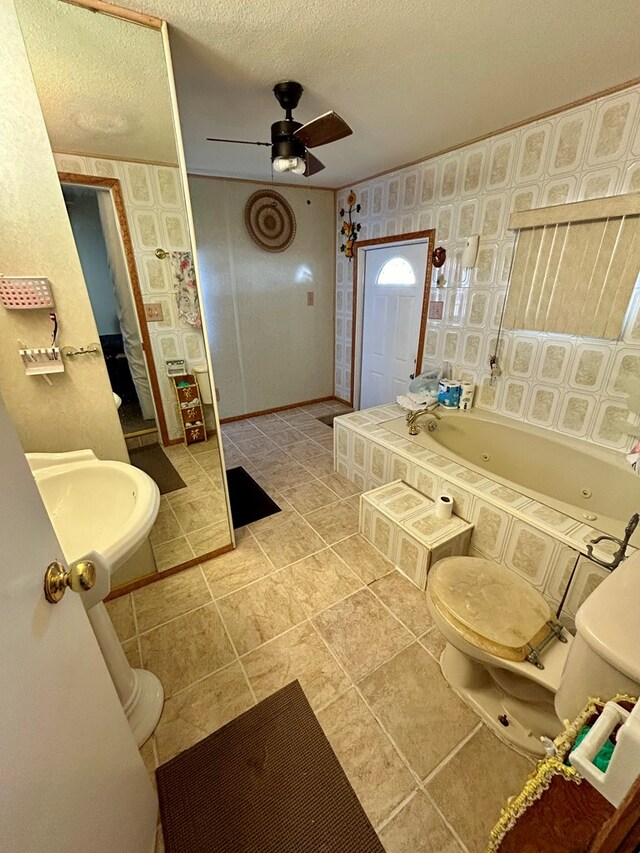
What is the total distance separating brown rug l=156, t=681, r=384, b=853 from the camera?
104cm

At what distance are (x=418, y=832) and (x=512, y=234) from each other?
300 centimetres

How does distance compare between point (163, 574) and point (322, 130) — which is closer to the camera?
point (322, 130)

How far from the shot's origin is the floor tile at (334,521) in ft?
7.43

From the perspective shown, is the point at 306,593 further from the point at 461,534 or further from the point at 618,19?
the point at 618,19

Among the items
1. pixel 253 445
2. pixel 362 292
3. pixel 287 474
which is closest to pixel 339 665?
pixel 287 474

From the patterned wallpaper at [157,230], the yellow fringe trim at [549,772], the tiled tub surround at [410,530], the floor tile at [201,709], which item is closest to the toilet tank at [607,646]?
the yellow fringe trim at [549,772]

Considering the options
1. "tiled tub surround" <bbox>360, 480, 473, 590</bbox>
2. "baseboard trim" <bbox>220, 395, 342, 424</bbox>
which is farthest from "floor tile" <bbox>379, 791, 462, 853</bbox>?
"baseboard trim" <bbox>220, 395, 342, 424</bbox>

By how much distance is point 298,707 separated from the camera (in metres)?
1.35

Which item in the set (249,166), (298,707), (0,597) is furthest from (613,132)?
(298,707)

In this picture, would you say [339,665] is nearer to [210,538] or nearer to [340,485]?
[210,538]

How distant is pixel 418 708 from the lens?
1349 mm

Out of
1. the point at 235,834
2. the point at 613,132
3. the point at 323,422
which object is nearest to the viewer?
the point at 235,834

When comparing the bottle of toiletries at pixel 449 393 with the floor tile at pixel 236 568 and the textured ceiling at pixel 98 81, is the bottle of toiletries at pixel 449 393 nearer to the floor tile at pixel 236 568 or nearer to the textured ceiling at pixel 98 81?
the floor tile at pixel 236 568

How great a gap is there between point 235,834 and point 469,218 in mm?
3430
